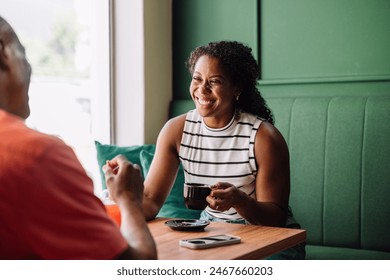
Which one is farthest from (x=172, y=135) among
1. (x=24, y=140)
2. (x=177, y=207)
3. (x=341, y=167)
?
(x=24, y=140)

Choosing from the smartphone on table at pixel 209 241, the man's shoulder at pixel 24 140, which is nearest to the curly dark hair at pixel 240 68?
the smartphone on table at pixel 209 241

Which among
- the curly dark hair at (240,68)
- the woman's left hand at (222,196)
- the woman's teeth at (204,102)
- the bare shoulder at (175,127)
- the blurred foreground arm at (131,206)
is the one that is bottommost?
the woman's left hand at (222,196)

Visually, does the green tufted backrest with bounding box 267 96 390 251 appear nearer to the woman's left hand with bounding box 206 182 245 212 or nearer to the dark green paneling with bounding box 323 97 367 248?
the dark green paneling with bounding box 323 97 367 248

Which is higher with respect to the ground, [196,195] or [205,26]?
[205,26]

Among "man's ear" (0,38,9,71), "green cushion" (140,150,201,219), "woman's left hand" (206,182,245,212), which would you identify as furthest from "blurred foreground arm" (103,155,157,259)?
"green cushion" (140,150,201,219)

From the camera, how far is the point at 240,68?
236 cm

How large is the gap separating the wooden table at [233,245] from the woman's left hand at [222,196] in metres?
0.07

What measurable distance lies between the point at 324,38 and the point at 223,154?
1.21 metres

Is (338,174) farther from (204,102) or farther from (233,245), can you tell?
(233,245)

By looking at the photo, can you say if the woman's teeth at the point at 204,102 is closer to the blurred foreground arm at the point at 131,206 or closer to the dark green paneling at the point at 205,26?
the blurred foreground arm at the point at 131,206

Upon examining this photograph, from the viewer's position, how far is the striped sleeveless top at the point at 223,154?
7.06ft
